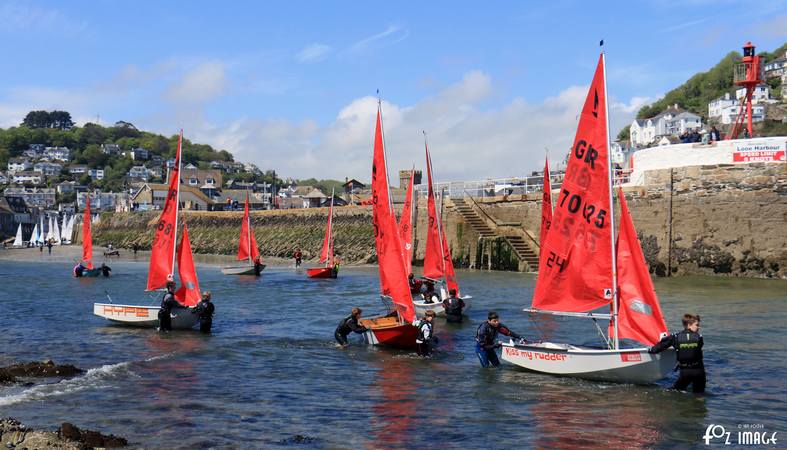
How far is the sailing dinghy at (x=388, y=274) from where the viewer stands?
75.0 ft

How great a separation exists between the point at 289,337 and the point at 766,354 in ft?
49.9

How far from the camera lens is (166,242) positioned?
1174 inches

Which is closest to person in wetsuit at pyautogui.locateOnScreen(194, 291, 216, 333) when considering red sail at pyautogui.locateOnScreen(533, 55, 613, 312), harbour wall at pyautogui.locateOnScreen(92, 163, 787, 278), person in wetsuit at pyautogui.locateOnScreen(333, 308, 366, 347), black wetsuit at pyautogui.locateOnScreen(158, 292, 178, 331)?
black wetsuit at pyautogui.locateOnScreen(158, 292, 178, 331)

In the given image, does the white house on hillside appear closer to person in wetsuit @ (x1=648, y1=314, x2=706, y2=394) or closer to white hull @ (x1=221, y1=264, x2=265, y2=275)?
white hull @ (x1=221, y1=264, x2=265, y2=275)

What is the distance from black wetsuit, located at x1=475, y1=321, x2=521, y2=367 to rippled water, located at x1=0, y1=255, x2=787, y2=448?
0.40 m

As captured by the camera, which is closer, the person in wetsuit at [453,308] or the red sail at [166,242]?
the person in wetsuit at [453,308]

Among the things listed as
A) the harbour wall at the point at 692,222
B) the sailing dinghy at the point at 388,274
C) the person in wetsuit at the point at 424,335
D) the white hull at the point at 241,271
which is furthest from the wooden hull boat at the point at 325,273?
the person in wetsuit at the point at 424,335

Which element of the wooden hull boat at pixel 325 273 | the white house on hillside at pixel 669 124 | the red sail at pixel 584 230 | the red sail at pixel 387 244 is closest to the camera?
the red sail at pixel 584 230

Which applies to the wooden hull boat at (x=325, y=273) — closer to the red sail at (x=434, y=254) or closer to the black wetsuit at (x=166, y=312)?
the red sail at (x=434, y=254)

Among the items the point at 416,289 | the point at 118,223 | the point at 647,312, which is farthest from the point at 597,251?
the point at 118,223

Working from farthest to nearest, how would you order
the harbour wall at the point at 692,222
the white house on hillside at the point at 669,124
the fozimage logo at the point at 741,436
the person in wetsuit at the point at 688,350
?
the white house on hillside at the point at 669,124 → the harbour wall at the point at 692,222 → the person in wetsuit at the point at 688,350 → the fozimage logo at the point at 741,436

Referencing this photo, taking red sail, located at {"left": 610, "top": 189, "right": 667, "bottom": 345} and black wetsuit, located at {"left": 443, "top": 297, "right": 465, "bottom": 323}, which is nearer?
red sail, located at {"left": 610, "top": 189, "right": 667, "bottom": 345}

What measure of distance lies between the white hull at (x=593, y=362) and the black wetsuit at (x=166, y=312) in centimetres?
1304

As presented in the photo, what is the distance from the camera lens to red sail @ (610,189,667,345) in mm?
17422
